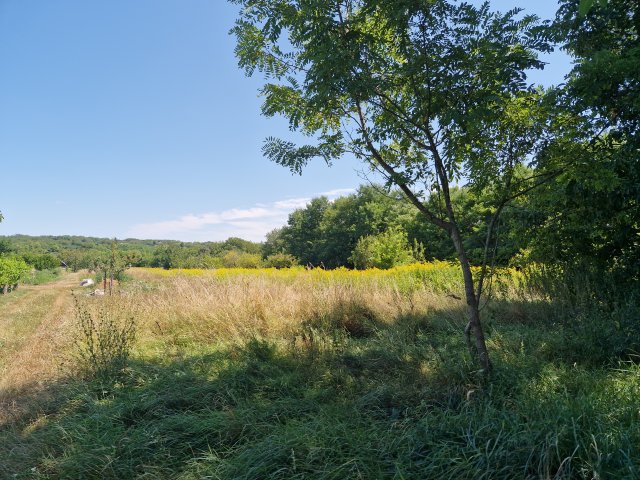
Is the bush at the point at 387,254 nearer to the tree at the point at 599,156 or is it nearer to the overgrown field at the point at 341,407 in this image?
the overgrown field at the point at 341,407

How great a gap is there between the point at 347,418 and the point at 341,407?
0.17m

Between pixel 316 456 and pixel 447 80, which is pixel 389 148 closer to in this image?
pixel 447 80

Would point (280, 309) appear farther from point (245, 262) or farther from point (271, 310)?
point (245, 262)

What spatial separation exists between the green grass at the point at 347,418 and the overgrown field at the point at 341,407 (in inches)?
0.5

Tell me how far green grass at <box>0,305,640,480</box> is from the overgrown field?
0.01 metres

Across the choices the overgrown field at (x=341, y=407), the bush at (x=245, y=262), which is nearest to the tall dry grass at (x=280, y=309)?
the overgrown field at (x=341, y=407)

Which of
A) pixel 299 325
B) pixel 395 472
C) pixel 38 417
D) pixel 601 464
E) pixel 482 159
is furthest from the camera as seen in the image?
pixel 299 325

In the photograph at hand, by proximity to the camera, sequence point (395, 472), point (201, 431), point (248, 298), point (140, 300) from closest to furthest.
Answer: point (395, 472) < point (201, 431) < point (248, 298) < point (140, 300)

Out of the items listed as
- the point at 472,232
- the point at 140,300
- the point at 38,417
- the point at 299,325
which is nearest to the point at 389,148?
the point at 472,232

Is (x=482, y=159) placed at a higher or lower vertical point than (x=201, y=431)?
higher

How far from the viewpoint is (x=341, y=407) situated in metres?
2.99

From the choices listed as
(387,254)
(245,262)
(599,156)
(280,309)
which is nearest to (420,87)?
Answer: (599,156)

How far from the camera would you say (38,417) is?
11.6 feet

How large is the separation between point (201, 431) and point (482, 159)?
3.20m
